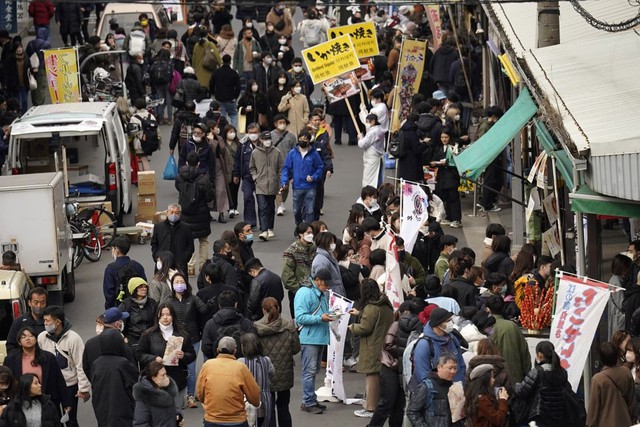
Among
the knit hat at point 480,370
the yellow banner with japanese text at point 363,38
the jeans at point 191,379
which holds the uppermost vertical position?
the yellow banner with japanese text at point 363,38

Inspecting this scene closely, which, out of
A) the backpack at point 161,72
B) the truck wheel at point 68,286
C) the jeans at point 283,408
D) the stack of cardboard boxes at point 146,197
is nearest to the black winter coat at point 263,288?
the jeans at point 283,408

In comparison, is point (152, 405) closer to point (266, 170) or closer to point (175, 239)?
point (175, 239)

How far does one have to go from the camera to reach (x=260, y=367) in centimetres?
1345

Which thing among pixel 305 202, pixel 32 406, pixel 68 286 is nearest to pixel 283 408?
pixel 32 406

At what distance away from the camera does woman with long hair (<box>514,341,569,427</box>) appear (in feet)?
40.1

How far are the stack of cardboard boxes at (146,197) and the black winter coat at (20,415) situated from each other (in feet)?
36.1

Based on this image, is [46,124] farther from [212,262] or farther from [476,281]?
[476,281]

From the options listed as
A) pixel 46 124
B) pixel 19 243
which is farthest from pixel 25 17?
pixel 19 243

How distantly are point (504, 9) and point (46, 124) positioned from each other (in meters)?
7.06

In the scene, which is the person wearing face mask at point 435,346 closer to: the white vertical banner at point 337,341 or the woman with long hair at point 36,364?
the white vertical banner at point 337,341

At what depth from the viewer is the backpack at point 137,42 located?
3328 cm

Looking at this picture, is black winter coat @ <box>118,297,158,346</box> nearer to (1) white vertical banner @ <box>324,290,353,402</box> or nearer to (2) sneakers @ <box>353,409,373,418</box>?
(1) white vertical banner @ <box>324,290,353,402</box>

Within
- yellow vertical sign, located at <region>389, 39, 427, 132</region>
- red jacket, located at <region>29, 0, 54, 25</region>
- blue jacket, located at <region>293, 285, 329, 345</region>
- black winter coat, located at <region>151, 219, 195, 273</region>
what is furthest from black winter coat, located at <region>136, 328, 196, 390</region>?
red jacket, located at <region>29, 0, 54, 25</region>

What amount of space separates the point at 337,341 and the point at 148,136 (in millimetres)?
11188
